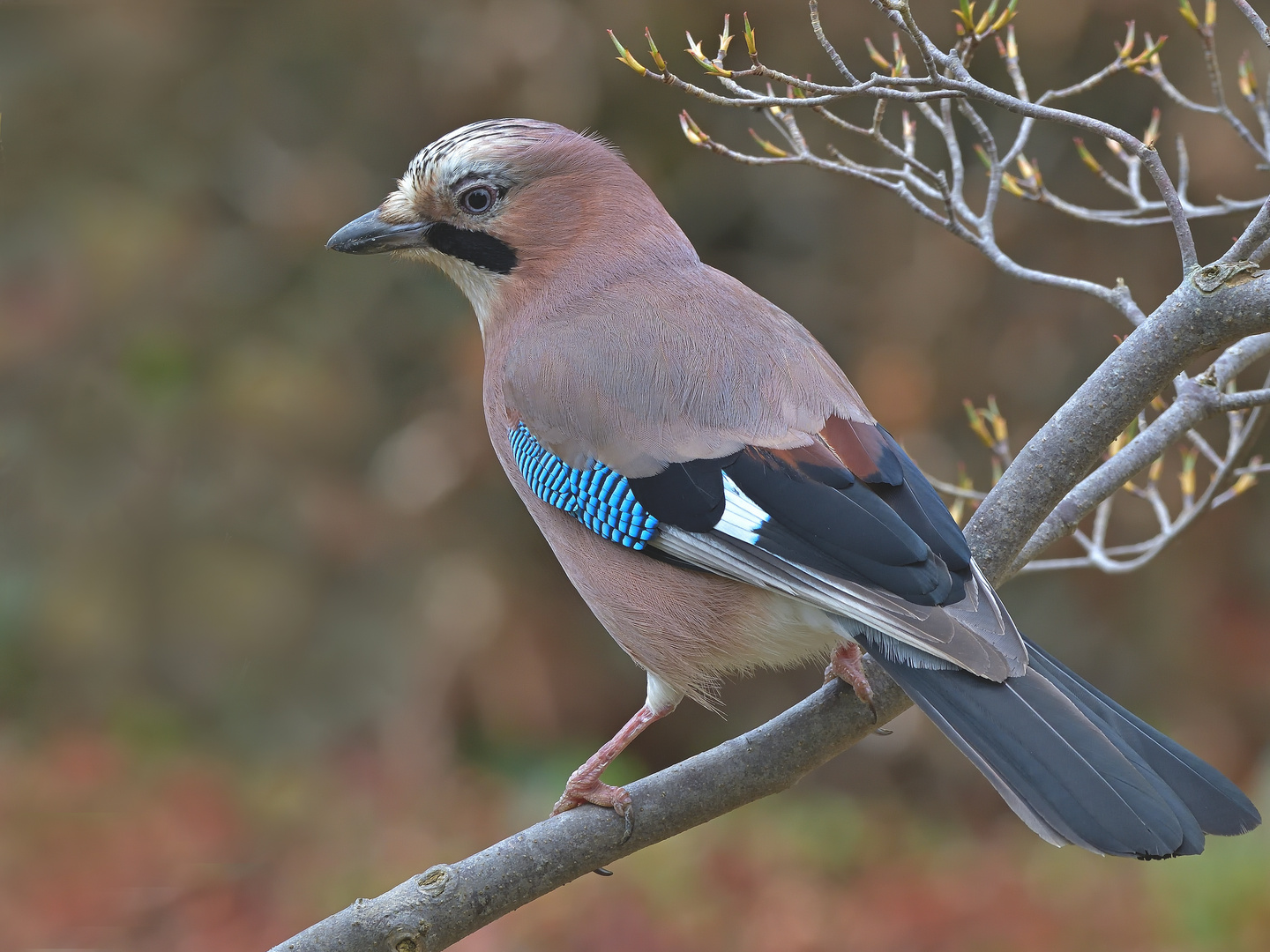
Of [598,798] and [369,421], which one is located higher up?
[598,798]

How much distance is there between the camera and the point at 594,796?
8.01ft

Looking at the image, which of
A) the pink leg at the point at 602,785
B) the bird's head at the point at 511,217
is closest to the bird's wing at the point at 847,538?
the pink leg at the point at 602,785

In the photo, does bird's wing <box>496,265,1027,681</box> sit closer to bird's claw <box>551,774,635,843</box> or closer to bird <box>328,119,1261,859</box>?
bird <box>328,119,1261,859</box>

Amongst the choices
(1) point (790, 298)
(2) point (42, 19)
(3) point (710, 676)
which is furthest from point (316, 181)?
(3) point (710, 676)

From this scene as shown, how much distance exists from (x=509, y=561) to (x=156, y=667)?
1669mm

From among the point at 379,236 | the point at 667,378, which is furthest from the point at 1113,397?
the point at 379,236

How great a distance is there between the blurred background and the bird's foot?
3.05 meters

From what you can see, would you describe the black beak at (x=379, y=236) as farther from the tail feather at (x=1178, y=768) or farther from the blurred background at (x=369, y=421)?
the blurred background at (x=369, y=421)

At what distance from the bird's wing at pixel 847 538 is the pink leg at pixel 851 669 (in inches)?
7.3

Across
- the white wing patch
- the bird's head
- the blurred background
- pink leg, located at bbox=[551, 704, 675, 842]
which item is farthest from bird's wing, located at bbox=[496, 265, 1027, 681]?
the blurred background

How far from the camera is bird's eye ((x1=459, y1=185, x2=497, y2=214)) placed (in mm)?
2941

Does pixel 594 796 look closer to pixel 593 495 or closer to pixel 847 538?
pixel 593 495

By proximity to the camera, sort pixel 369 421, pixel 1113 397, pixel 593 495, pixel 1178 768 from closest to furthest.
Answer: pixel 1178 768, pixel 1113 397, pixel 593 495, pixel 369 421

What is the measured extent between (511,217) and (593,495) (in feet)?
2.48
